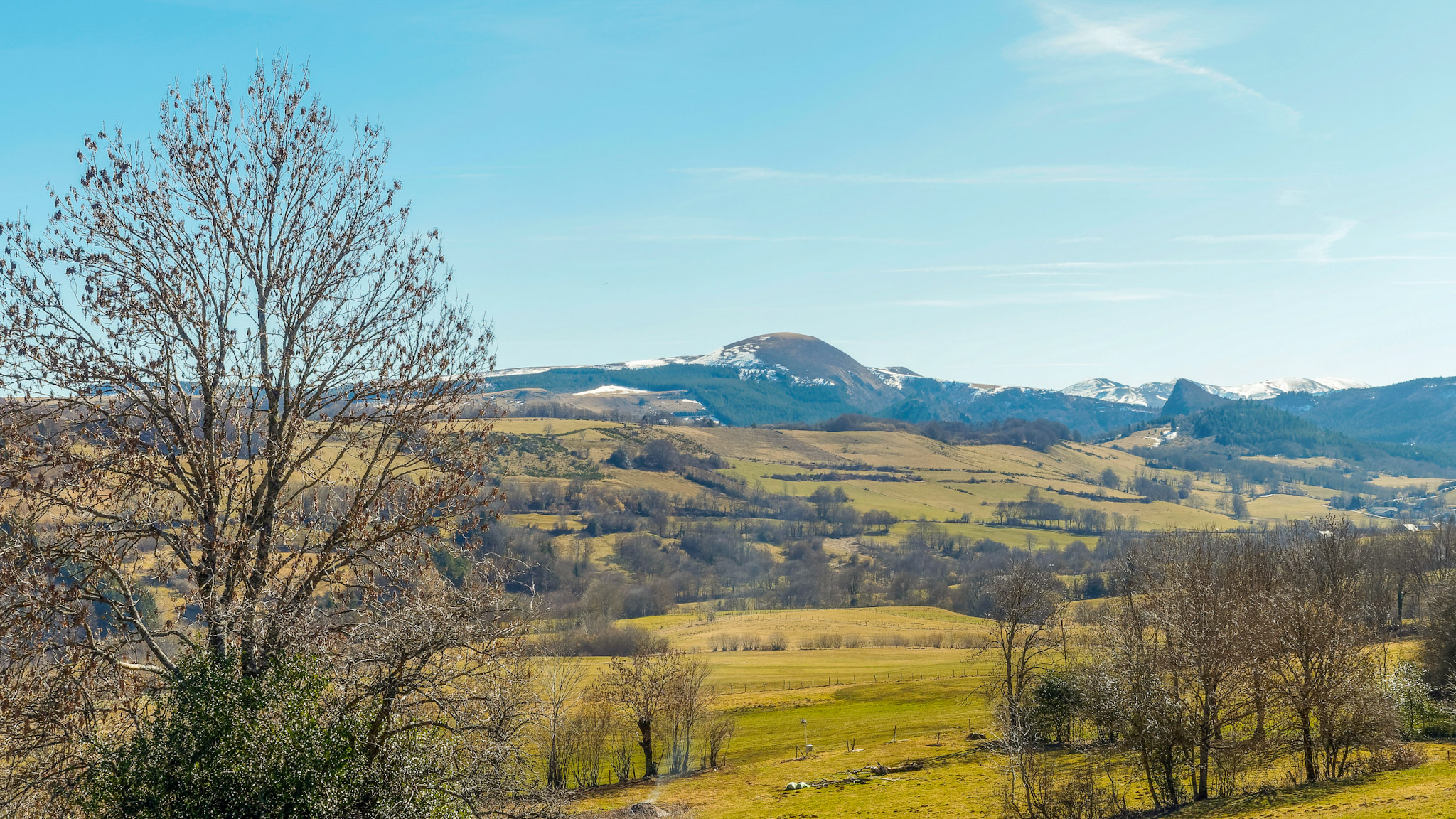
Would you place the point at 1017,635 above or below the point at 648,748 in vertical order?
above

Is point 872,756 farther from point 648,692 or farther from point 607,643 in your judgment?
point 607,643

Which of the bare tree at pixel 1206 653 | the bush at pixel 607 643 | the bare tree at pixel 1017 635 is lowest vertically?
the bush at pixel 607 643

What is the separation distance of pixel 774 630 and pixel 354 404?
460ft

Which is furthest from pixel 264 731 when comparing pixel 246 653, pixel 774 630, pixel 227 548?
pixel 774 630

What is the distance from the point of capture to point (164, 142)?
719 inches

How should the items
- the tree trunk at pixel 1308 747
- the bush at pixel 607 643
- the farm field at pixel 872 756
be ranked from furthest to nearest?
the bush at pixel 607 643 < the tree trunk at pixel 1308 747 < the farm field at pixel 872 756

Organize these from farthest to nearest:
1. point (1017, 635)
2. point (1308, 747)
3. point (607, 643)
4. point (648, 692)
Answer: point (607, 643) → point (1017, 635) → point (648, 692) → point (1308, 747)

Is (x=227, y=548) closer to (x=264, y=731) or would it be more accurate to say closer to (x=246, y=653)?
(x=246, y=653)

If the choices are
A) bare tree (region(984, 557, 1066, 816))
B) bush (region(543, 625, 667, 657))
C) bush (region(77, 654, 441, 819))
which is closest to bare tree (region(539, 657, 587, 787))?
bare tree (region(984, 557, 1066, 816))

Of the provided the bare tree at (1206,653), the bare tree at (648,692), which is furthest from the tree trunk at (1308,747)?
the bare tree at (648,692)

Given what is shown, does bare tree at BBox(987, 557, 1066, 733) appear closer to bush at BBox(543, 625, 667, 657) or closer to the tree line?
the tree line

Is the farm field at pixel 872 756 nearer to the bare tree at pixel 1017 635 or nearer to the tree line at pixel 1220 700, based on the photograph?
the tree line at pixel 1220 700

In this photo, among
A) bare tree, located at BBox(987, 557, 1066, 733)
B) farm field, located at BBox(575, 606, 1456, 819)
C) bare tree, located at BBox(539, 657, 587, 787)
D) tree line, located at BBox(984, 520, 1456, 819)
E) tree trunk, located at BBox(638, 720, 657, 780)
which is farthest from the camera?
tree trunk, located at BBox(638, 720, 657, 780)

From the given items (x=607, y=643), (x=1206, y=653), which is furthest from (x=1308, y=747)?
(x=607, y=643)
